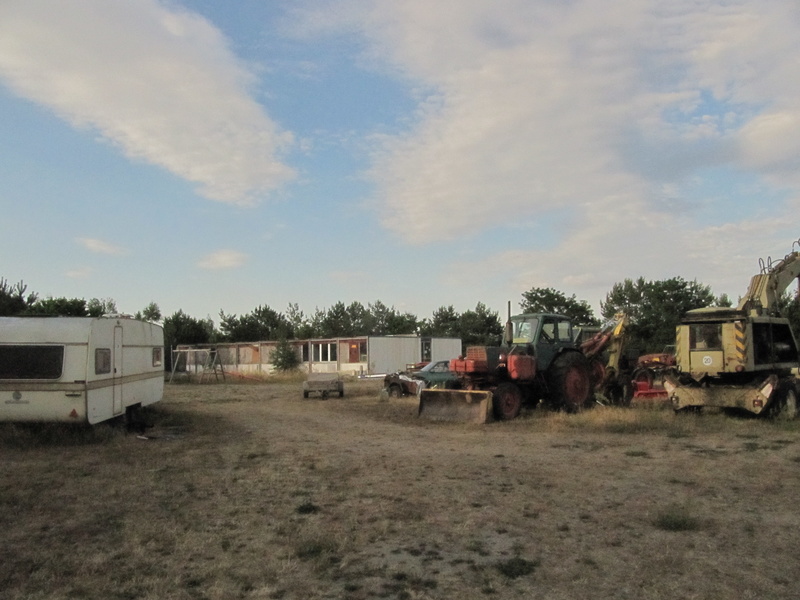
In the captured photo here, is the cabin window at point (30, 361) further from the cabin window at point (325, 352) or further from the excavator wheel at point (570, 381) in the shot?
the cabin window at point (325, 352)

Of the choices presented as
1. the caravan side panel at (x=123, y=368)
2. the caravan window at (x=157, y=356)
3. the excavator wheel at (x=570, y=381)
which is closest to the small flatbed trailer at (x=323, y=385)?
the caravan window at (x=157, y=356)

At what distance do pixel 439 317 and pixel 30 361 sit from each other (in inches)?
2065

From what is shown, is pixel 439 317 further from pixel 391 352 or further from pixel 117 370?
pixel 117 370

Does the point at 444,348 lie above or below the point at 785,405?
above

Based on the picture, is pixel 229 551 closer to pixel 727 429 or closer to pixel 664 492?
pixel 664 492

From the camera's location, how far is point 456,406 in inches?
618

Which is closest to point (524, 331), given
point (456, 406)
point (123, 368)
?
point (456, 406)

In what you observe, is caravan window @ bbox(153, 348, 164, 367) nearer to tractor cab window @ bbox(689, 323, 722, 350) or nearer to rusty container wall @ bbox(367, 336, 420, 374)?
tractor cab window @ bbox(689, 323, 722, 350)

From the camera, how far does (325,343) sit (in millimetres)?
42281

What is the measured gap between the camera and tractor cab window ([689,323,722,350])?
15070mm

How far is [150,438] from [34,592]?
839cm

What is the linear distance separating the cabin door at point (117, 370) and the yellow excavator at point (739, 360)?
1191 cm

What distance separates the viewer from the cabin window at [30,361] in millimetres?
11938

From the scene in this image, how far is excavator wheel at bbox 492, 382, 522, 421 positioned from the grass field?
2.43 metres
